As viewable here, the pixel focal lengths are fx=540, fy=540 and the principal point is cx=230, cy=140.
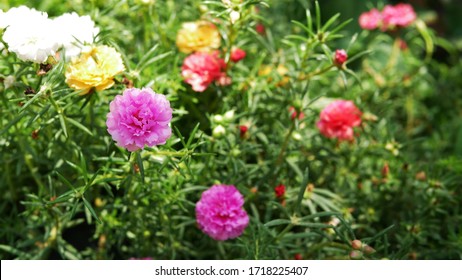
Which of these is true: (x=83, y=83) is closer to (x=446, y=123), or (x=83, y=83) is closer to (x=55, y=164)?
(x=55, y=164)

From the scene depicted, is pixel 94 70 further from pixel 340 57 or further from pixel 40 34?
pixel 340 57

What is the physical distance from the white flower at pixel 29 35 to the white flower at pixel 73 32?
3 cm

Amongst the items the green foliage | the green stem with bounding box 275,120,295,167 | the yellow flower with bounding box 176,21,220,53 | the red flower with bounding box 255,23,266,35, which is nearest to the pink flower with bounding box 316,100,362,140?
the green foliage

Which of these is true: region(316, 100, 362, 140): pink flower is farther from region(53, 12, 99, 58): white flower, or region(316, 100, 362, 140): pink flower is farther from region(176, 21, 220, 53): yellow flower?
region(53, 12, 99, 58): white flower

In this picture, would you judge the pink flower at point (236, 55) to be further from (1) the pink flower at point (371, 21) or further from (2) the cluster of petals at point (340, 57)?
(1) the pink flower at point (371, 21)

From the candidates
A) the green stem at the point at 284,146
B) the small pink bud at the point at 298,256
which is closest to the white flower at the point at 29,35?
the green stem at the point at 284,146

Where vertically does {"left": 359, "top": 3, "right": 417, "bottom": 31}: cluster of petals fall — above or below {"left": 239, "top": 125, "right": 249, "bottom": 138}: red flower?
above

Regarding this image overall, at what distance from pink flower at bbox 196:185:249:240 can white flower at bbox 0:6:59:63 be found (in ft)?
1.60

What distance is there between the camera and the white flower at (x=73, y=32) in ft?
3.79

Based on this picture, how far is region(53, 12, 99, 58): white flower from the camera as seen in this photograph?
1.16 meters

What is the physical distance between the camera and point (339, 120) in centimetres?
155

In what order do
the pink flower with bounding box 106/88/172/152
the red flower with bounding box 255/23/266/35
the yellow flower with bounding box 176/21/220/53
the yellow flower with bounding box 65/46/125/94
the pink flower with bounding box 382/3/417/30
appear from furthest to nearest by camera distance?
the red flower with bounding box 255/23/266/35 → the pink flower with bounding box 382/3/417/30 → the yellow flower with bounding box 176/21/220/53 → the yellow flower with bounding box 65/46/125/94 → the pink flower with bounding box 106/88/172/152

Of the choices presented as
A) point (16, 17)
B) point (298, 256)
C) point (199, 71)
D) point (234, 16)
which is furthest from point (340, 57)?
point (16, 17)

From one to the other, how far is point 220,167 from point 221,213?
0.86 ft
